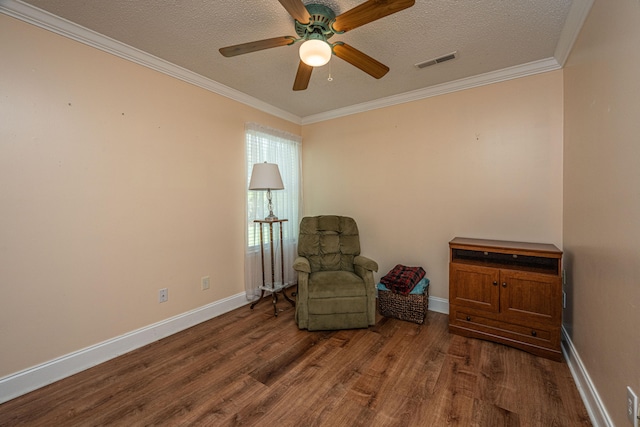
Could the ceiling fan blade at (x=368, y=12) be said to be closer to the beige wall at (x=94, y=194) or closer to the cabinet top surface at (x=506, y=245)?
the beige wall at (x=94, y=194)

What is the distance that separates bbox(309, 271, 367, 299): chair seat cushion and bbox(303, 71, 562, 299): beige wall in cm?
86

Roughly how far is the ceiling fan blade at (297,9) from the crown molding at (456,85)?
74.8 inches

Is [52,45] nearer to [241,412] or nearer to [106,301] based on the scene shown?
[106,301]

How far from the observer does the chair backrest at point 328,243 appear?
3.05m

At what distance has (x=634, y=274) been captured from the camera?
1116mm

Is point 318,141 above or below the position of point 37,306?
above

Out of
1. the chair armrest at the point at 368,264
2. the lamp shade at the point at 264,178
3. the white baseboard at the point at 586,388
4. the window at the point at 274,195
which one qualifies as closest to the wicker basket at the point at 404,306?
the chair armrest at the point at 368,264

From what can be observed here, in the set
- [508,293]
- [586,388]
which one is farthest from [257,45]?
[586,388]

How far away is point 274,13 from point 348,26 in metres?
0.57

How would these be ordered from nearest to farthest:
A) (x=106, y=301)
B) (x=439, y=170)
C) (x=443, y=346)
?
(x=106, y=301) < (x=443, y=346) < (x=439, y=170)

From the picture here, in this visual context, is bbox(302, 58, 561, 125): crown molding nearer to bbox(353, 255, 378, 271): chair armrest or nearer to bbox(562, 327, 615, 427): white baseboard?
bbox(353, 255, 378, 271): chair armrest

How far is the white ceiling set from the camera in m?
1.71

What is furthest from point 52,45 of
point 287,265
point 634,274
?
point 634,274

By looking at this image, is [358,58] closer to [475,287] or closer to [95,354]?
[475,287]
